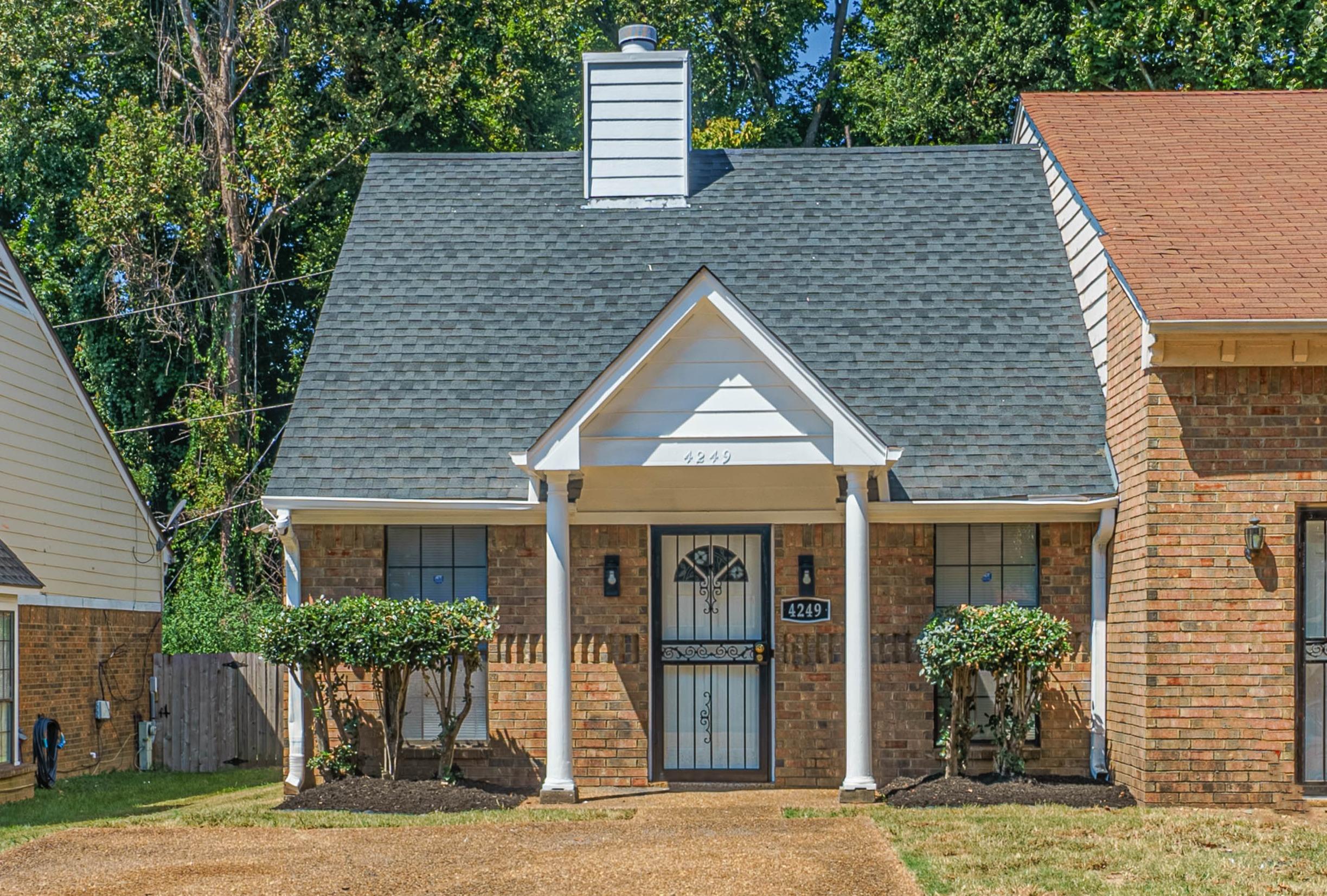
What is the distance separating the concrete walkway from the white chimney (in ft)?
23.1

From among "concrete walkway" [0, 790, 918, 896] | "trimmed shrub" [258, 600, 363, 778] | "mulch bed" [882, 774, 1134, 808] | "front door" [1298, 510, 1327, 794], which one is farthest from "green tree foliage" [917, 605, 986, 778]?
"trimmed shrub" [258, 600, 363, 778]

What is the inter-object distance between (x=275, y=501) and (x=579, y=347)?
10.4 ft

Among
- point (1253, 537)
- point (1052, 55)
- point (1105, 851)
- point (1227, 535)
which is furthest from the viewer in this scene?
point (1052, 55)

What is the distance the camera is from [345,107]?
2711cm

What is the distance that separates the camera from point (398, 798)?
11797mm

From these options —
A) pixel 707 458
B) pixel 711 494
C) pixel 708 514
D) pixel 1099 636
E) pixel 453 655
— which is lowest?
pixel 453 655

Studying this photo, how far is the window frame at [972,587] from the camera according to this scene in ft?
42.1

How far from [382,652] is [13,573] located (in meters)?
4.62

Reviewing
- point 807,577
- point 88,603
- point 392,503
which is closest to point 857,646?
point 807,577

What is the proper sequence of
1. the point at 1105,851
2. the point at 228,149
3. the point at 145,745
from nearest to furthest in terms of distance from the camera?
the point at 1105,851 → the point at 145,745 → the point at 228,149

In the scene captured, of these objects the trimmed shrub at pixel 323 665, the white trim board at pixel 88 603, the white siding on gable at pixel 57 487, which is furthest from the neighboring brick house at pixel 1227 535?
the white siding on gable at pixel 57 487

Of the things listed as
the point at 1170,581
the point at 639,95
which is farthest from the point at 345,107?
the point at 1170,581

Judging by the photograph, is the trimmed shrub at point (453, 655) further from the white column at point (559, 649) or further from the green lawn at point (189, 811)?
the green lawn at point (189, 811)

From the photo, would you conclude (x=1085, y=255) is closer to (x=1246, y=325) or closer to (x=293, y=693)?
(x=1246, y=325)
